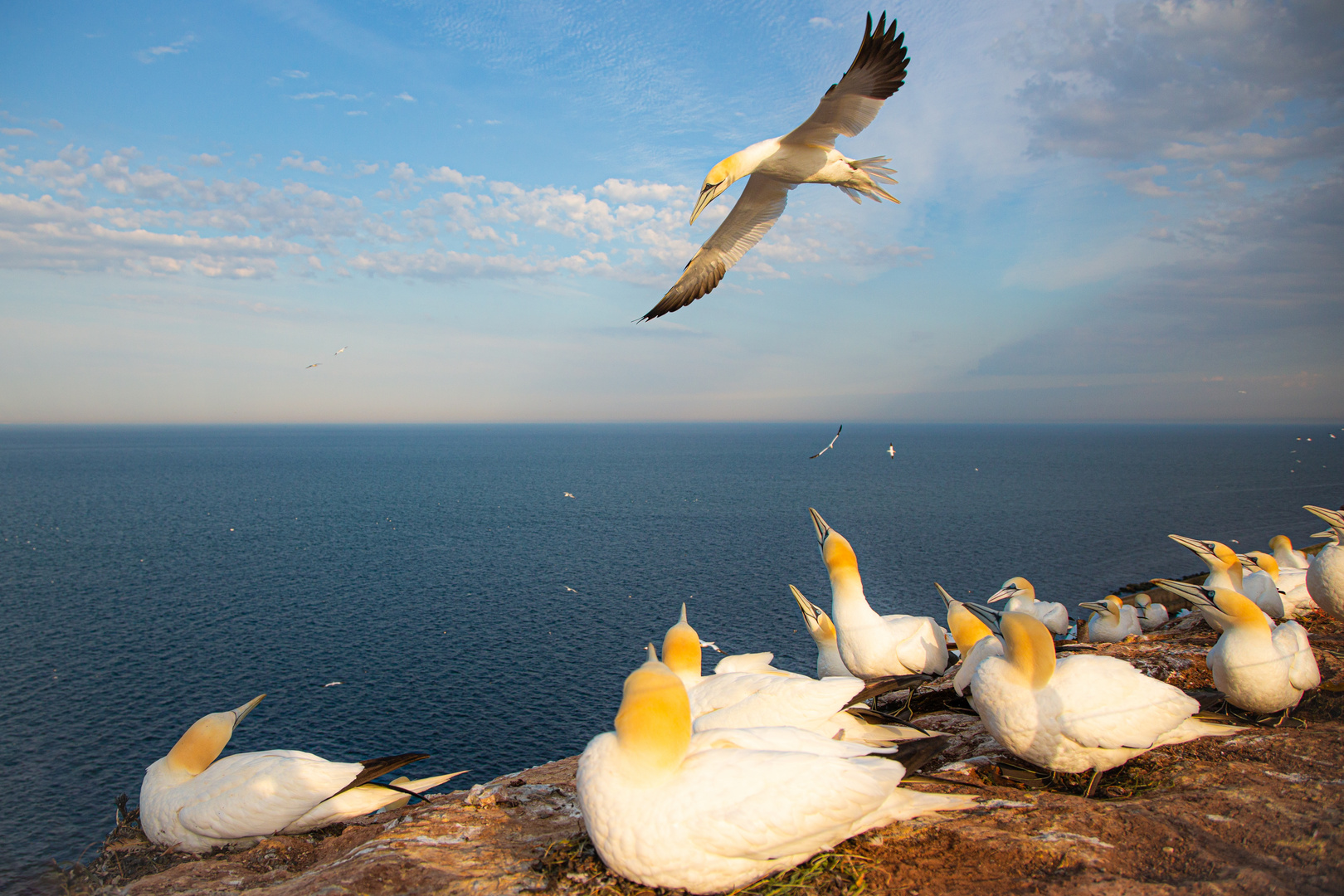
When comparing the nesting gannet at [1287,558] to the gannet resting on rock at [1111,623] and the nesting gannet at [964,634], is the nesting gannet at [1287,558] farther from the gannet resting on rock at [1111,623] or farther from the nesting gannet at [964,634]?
the nesting gannet at [964,634]

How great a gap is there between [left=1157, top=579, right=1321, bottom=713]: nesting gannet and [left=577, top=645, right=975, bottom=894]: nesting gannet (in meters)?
4.79

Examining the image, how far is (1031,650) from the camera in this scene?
5.34m

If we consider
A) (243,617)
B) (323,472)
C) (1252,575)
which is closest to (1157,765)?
(1252,575)

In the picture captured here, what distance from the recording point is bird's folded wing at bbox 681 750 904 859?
367cm

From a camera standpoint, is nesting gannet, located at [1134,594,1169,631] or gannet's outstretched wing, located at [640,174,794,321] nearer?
gannet's outstretched wing, located at [640,174,794,321]

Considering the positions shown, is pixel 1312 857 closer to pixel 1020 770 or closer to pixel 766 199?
pixel 1020 770

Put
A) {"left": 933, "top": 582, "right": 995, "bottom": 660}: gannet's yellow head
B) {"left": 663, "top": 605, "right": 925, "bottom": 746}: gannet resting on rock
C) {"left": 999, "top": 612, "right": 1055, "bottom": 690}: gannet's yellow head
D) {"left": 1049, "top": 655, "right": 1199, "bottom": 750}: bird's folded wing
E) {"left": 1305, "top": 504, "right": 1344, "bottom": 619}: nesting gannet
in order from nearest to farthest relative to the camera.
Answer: {"left": 1049, "top": 655, "right": 1199, "bottom": 750}: bird's folded wing, {"left": 999, "top": 612, "right": 1055, "bottom": 690}: gannet's yellow head, {"left": 663, "top": 605, "right": 925, "bottom": 746}: gannet resting on rock, {"left": 933, "top": 582, "right": 995, "bottom": 660}: gannet's yellow head, {"left": 1305, "top": 504, "right": 1344, "bottom": 619}: nesting gannet

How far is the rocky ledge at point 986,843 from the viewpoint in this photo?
386cm

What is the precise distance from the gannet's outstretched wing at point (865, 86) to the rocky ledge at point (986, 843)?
Result: 5.74 metres

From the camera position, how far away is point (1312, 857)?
393 cm

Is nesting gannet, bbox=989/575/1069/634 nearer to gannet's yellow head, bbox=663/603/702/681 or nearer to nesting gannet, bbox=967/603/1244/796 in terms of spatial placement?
nesting gannet, bbox=967/603/1244/796

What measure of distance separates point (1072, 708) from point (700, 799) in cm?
321

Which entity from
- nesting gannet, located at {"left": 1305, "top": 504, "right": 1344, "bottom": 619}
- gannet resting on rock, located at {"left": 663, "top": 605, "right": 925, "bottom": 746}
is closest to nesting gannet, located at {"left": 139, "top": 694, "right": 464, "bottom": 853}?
gannet resting on rock, located at {"left": 663, "top": 605, "right": 925, "bottom": 746}

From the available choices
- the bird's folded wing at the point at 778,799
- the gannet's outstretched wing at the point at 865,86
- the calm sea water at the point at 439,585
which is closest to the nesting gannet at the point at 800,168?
the gannet's outstretched wing at the point at 865,86
